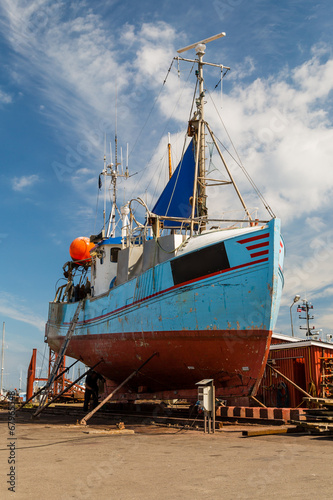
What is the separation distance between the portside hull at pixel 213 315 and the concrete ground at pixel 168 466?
2325 mm

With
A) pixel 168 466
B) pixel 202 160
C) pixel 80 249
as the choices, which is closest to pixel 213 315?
pixel 168 466

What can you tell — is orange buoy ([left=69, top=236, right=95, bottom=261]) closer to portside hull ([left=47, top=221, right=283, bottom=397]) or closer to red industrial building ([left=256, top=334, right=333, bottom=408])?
portside hull ([left=47, top=221, right=283, bottom=397])

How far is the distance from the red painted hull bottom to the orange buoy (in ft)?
27.2

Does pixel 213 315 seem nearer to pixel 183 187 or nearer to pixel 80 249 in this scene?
pixel 183 187

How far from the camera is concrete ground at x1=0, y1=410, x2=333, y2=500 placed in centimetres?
478

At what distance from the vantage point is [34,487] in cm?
511

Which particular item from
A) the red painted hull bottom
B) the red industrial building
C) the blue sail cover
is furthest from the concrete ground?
the blue sail cover

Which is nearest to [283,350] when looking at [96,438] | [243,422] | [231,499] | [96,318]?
[243,422]

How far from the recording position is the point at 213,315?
39.8 ft

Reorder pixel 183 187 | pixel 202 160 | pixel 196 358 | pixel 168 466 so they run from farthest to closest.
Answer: pixel 183 187 → pixel 202 160 → pixel 196 358 → pixel 168 466

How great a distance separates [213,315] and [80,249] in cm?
1327

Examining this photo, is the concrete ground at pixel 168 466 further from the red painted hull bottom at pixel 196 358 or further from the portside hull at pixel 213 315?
the portside hull at pixel 213 315

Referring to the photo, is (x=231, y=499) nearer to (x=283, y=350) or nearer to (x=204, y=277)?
(x=204, y=277)

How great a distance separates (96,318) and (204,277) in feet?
24.9
